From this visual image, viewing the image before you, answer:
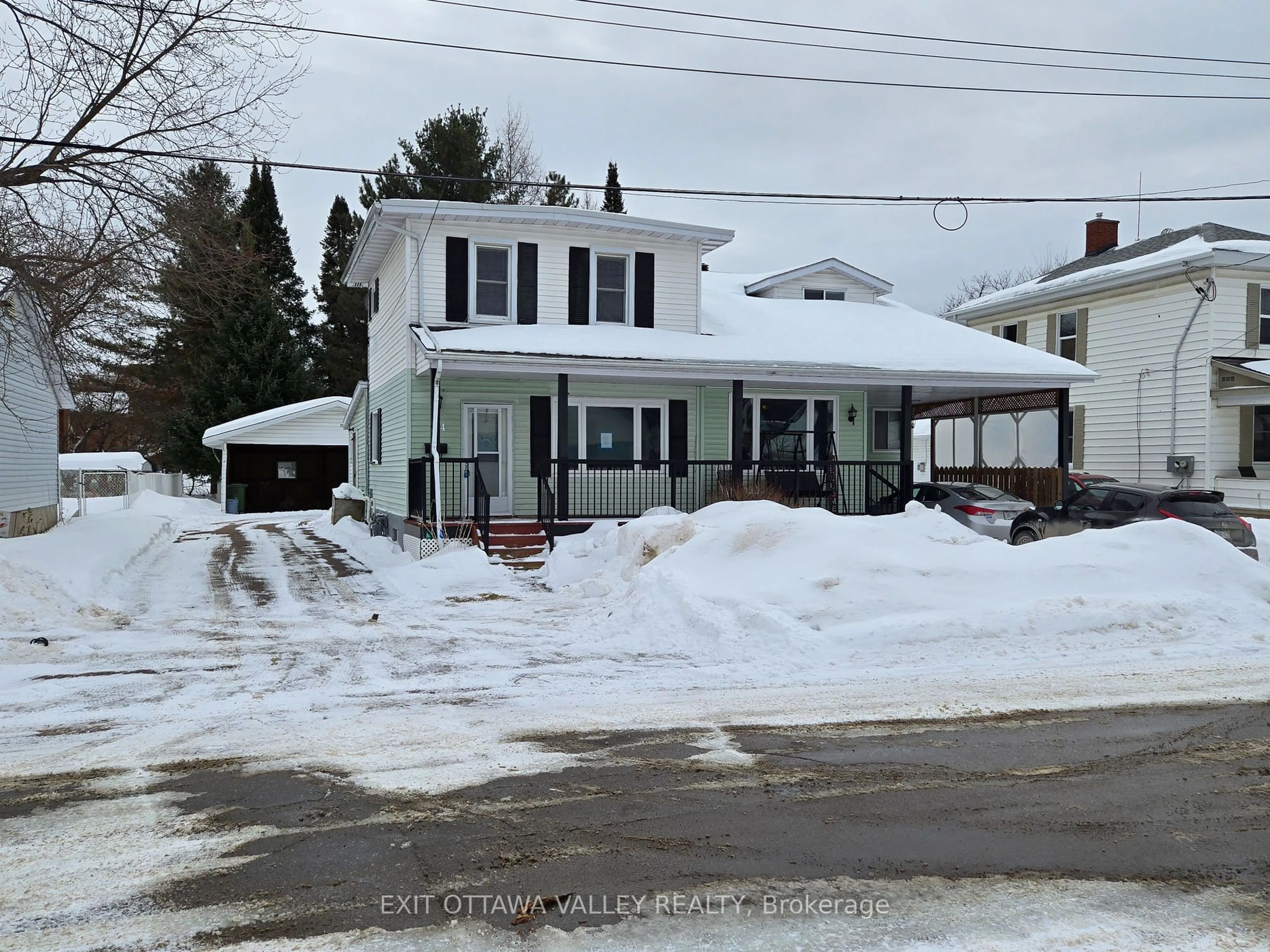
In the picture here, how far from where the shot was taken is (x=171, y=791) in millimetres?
5242

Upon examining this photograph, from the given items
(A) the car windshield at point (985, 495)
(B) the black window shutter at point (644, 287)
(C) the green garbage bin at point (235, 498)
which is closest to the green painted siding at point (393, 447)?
(B) the black window shutter at point (644, 287)

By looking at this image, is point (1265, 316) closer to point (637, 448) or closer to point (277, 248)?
point (637, 448)

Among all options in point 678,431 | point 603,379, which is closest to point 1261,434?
point 678,431

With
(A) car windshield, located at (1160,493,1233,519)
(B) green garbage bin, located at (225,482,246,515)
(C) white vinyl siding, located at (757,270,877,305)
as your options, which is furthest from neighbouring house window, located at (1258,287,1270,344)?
(B) green garbage bin, located at (225,482,246,515)

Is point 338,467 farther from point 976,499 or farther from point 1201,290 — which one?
point 1201,290

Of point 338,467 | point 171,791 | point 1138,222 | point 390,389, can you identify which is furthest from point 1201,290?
point 338,467

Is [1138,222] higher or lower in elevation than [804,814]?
higher

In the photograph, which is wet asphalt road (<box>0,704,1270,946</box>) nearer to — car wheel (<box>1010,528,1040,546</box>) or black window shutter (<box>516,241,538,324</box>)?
car wheel (<box>1010,528,1040,546</box>)

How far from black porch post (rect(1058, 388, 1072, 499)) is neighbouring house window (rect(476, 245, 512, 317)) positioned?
38.4 ft

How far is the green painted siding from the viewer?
18.4 metres

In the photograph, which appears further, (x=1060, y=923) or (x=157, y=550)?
(x=157, y=550)

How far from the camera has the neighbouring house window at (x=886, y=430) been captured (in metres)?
23.1

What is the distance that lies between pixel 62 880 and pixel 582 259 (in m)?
16.1

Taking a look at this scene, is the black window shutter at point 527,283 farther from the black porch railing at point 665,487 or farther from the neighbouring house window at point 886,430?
the neighbouring house window at point 886,430
